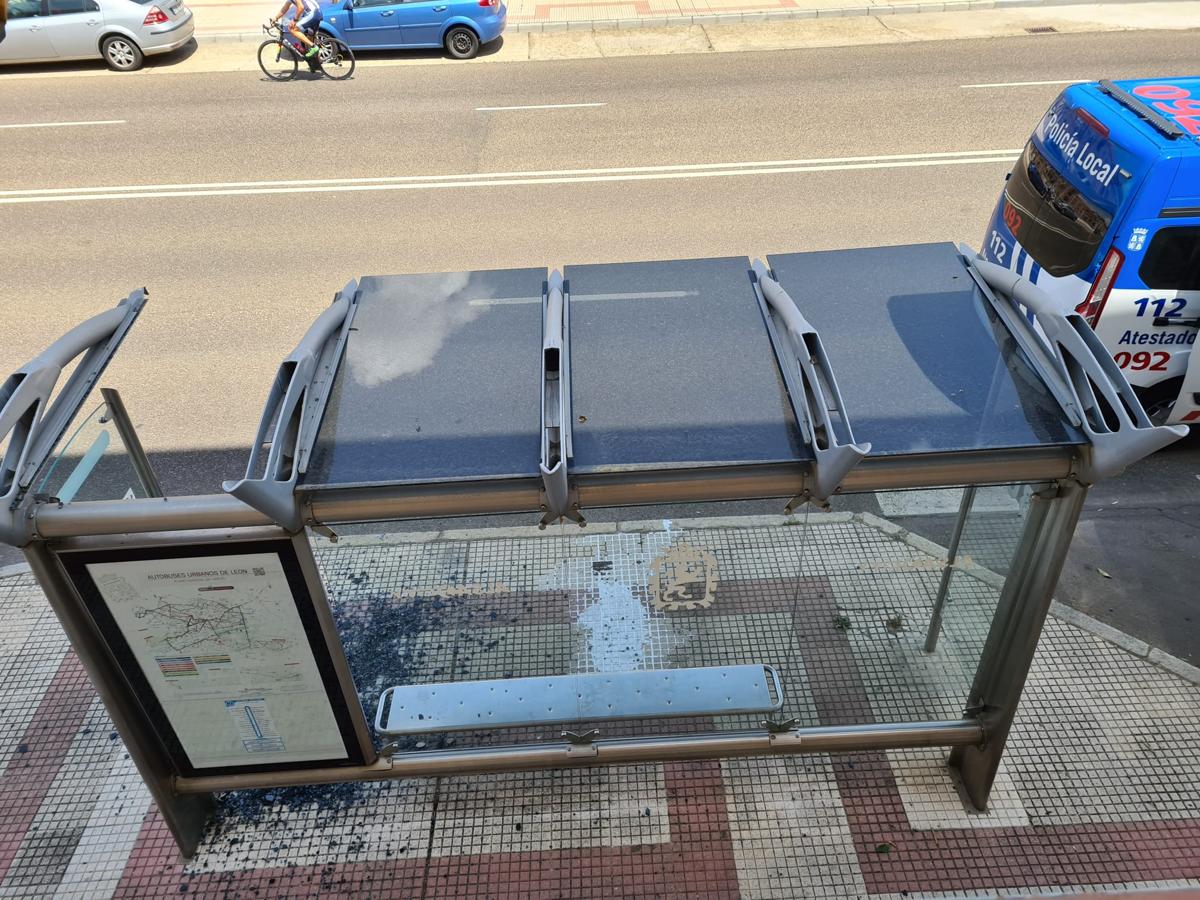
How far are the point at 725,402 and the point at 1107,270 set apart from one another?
3.88m

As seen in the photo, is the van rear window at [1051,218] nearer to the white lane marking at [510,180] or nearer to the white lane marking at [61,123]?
the white lane marking at [510,180]

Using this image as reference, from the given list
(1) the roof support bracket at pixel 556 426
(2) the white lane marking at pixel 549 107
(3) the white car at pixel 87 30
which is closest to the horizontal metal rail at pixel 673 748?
(1) the roof support bracket at pixel 556 426

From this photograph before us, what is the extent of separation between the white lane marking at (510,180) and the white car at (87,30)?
14.8 ft

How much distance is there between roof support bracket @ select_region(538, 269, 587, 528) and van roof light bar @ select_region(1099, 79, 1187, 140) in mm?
4443

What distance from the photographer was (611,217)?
976cm

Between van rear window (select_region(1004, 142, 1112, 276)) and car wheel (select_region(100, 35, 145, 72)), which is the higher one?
van rear window (select_region(1004, 142, 1112, 276))

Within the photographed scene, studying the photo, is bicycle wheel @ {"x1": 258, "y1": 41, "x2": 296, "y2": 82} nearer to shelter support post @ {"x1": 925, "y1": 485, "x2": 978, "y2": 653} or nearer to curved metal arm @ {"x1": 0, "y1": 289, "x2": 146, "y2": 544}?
curved metal arm @ {"x1": 0, "y1": 289, "x2": 146, "y2": 544}

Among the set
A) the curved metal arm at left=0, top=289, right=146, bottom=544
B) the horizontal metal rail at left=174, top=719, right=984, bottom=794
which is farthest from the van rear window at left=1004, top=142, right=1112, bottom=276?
the curved metal arm at left=0, top=289, right=146, bottom=544

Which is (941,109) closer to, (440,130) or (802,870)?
(440,130)

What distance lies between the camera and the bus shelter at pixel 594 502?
122 inches

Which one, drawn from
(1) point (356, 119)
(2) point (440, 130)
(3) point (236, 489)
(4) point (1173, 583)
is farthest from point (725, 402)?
(1) point (356, 119)

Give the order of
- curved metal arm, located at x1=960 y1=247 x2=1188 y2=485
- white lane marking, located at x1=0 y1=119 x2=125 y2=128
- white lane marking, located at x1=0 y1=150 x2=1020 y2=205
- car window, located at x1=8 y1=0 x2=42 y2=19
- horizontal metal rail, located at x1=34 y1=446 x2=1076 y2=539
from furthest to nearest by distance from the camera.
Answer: car window, located at x1=8 y1=0 x2=42 y2=19, white lane marking, located at x1=0 y1=119 x2=125 y2=128, white lane marking, located at x1=0 y1=150 x2=1020 y2=205, horizontal metal rail, located at x1=34 y1=446 x2=1076 y2=539, curved metal arm, located at x1=960 y1=247 x2=1188 y2=485

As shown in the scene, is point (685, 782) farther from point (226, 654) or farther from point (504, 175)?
point (504, 175)

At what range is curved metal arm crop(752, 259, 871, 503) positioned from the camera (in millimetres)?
2928
